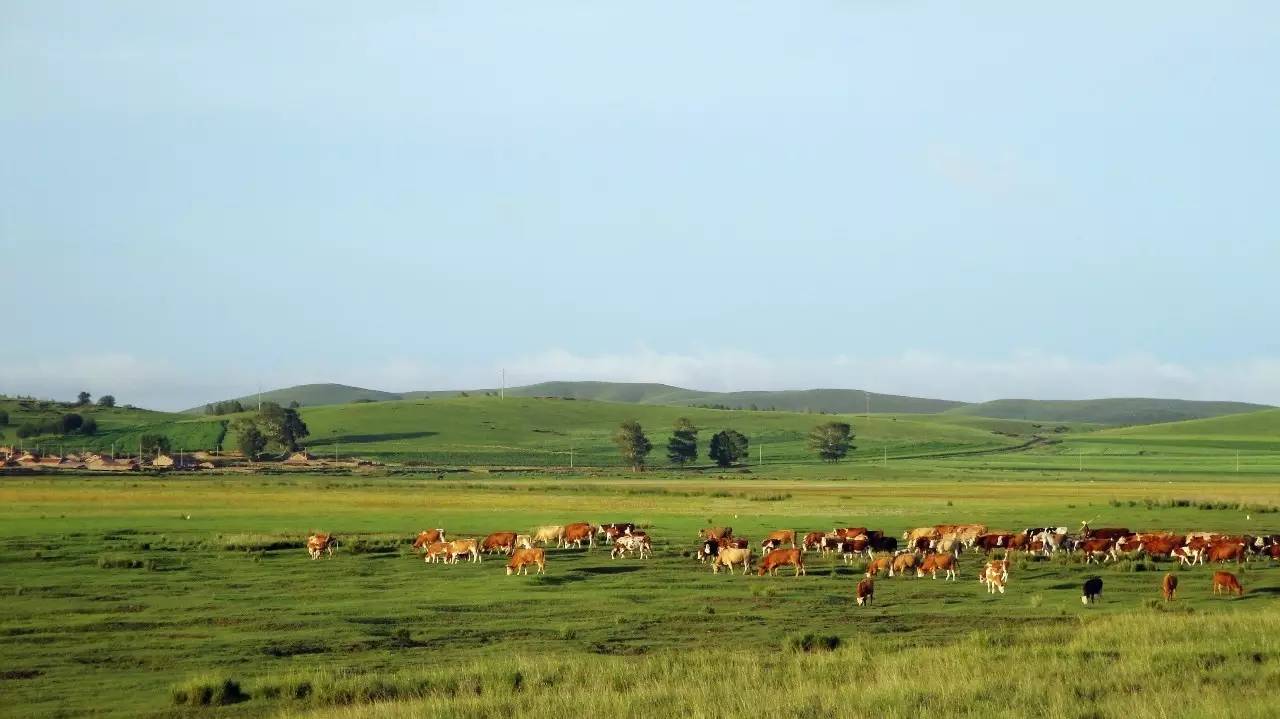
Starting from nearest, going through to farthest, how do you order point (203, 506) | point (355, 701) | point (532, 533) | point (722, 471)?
point (355, 701), point (532, 533), point (203, 506), point (722, 471)

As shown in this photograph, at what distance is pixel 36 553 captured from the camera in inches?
1682

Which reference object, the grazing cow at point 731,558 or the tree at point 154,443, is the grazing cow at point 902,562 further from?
the tree at point 154,443

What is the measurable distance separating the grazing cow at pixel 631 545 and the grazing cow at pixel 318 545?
9.41 meters

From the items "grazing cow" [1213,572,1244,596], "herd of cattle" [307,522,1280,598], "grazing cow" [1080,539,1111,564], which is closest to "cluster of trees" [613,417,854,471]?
"herd of cattle" [307,522,1280,598]

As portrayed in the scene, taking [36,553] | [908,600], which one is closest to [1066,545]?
[908,600]

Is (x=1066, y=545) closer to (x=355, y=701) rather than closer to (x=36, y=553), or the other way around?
(x=355, y=701)

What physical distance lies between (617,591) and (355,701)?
14.4 m

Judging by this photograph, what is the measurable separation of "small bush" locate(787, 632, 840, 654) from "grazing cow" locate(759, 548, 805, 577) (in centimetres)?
1195

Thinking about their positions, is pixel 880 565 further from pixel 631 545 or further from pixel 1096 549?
pixel 631 545

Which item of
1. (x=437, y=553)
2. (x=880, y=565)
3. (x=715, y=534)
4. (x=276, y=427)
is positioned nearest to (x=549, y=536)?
(x=715, y=534)

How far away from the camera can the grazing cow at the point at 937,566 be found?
36.8 m

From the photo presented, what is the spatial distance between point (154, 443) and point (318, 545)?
6283 inches

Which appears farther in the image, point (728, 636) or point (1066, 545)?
point (1066, 545)

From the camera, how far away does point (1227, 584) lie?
32.9m
